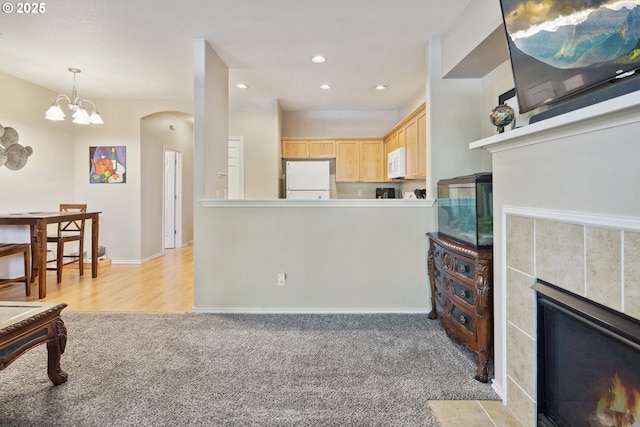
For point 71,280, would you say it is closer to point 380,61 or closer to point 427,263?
point 427,263

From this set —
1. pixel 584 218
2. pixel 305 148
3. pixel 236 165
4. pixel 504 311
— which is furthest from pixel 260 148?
pixel 584 218

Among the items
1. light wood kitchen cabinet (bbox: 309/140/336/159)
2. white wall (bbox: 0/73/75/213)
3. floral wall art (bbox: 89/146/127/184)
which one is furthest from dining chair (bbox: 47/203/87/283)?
light wood kitchen cabinet (bbox: 309/140/336/159)

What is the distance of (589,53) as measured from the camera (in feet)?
3.76

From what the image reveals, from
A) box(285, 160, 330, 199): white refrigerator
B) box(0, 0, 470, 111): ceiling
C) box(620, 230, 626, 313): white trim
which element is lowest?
box(620, 230, 626, 313): white trim

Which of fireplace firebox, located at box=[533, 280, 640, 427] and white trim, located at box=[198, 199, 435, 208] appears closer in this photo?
fireplace firebox, located at box=[533, 280, 640, 427]

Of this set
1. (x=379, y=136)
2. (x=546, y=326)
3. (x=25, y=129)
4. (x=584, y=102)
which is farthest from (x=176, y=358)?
(x=379, y=136)

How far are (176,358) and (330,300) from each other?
139cm

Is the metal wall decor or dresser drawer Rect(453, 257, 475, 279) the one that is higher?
the metal wall decor

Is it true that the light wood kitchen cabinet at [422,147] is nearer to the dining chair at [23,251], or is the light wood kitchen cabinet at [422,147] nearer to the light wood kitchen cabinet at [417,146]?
the light wood kitchen cabinet at [417,146]

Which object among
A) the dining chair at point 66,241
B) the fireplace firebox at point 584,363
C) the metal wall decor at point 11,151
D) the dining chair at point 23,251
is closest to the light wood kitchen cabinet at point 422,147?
the fireplace firebox at point 584,363

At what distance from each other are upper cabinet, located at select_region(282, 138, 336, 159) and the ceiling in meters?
1.04

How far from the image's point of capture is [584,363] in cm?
117

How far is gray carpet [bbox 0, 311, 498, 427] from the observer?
5.14 feet

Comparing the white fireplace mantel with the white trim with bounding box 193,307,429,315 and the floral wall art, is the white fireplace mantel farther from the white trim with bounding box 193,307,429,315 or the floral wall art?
the floral wall art
